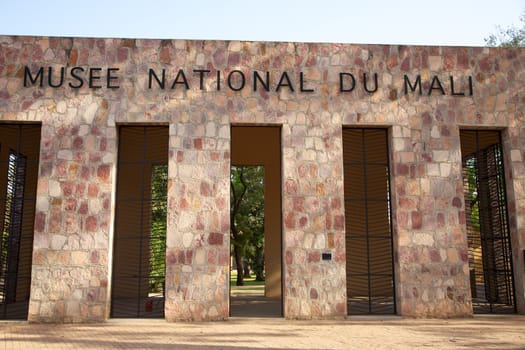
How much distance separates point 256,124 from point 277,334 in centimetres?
429

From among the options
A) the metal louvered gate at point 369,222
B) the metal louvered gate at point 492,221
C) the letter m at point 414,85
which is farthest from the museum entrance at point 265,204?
the metal louvered gate at point 492,221

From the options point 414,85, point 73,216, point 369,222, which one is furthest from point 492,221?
point 73,216

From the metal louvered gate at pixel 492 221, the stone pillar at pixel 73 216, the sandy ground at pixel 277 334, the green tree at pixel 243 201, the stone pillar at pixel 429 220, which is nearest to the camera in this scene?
the sandy ground at pixel 277 334

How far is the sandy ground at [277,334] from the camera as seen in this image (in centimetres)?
710

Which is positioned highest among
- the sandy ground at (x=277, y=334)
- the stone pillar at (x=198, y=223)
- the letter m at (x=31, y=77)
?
the letter m at (x=31, y=77)

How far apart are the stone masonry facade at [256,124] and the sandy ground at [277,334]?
49cm

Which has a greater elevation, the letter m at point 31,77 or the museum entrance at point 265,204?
the letter m at point 31,77

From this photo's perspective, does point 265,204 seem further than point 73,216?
Yes

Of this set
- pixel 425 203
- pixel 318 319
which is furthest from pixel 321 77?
pixel 318 319

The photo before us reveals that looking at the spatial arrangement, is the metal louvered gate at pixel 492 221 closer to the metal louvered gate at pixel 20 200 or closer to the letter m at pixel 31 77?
the letter m at pixel 31 77

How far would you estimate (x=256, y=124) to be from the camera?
1033 centimetres

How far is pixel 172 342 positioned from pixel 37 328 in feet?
10.2

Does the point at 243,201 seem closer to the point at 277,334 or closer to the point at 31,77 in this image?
the point at 31,77

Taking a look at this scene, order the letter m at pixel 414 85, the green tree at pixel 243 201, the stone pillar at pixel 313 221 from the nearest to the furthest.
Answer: the stone pillar at pixel 313 221
the letter m at pixel 414 85
the green tree at pixel 243 201
